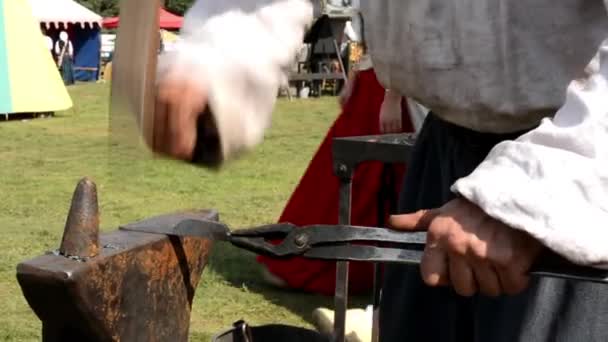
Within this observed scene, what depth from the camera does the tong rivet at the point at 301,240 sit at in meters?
1.21

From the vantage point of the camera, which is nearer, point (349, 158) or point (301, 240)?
point (301, 240)

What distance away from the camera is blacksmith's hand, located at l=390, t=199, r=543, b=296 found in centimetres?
106

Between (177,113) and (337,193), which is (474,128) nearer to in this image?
(177,113)

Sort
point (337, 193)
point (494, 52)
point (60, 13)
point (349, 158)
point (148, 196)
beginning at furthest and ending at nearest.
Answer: point (60, 13) → point (148, 196) → point (337, 193) → point (349, 158) → point (494, 52)

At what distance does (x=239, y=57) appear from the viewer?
1.47m

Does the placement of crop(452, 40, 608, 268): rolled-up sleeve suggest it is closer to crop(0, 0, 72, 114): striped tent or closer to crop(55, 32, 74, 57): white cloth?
crop(0, 0, 72, 114): striped tent

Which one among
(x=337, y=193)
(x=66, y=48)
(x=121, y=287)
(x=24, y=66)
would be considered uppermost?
(x=121, y=287)

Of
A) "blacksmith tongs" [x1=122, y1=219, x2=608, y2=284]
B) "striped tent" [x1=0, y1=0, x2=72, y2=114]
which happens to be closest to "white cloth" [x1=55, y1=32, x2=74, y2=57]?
"striped tent" [x1=0, y1=0, x2=72, y2=114]

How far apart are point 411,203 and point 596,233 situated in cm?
69

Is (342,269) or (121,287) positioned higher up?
(121,287)

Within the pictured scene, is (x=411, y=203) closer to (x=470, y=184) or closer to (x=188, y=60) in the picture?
(x=188, y=60)

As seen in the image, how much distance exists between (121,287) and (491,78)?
56 centimetres

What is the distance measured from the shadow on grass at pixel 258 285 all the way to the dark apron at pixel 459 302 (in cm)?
225

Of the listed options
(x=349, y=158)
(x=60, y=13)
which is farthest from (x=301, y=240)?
(x=60, y=13)
